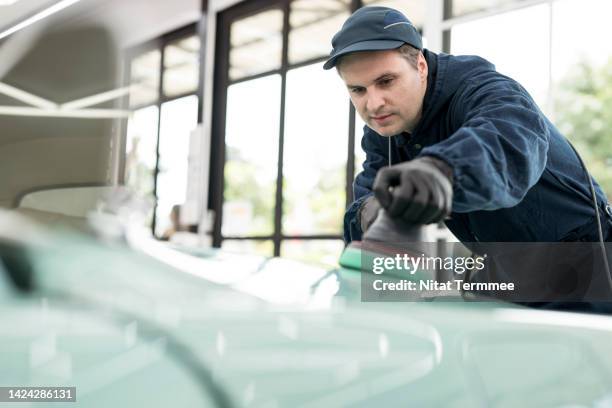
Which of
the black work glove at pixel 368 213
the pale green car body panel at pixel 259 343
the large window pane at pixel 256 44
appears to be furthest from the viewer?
the large window pane at pixel 256 44

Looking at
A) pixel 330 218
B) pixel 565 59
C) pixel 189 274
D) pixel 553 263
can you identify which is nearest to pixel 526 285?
pixel 553 263

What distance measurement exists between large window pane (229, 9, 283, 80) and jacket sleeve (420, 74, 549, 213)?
15.1 feet

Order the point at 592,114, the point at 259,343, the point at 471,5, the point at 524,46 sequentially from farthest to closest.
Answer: the point at 592,114 < the point at 471,5 < the point at 524,46 < the point at 259,343

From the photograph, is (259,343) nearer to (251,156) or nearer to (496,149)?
(496,149)

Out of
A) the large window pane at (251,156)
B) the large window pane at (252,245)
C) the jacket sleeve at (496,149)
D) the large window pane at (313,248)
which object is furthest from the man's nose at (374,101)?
the large window pane at (251,156)

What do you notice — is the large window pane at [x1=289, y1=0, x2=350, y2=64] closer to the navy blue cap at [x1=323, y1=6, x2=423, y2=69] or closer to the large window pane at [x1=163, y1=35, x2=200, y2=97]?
the large window pane at [x1=163, y1=35, x2=200, y2=97]

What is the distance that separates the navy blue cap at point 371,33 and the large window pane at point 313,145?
12.5 ft

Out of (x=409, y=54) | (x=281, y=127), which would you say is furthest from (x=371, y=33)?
(x=281, y=127)

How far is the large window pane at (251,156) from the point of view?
5.46m

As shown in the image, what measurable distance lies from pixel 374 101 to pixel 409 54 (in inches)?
3.4

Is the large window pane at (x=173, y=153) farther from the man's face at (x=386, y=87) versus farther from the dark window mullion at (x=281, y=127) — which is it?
the man's face at (x=386, y=87)

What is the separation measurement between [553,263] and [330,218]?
173 inches

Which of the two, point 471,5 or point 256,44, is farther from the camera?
point 256,44

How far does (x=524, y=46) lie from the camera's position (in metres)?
3.36
